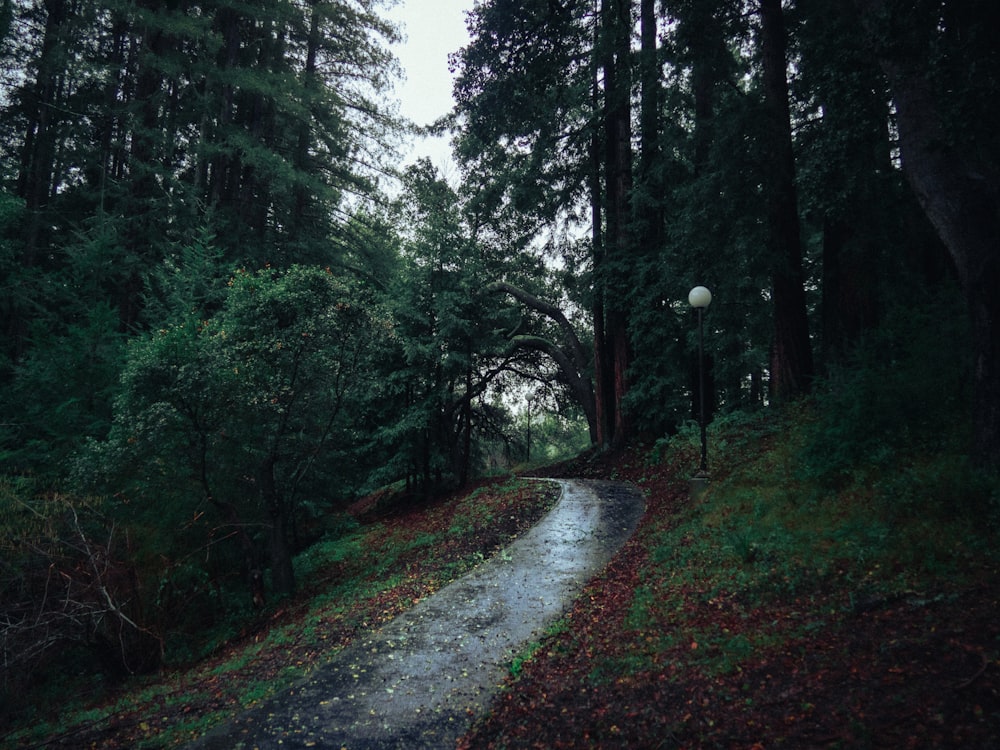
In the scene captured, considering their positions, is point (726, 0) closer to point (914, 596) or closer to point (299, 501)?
point (914, 596)

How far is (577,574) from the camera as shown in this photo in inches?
302

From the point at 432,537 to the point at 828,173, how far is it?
30.7ft

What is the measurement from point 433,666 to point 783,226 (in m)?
9.69

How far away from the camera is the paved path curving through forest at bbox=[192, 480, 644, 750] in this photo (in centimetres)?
454

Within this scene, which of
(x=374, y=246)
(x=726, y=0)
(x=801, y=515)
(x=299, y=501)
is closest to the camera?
(x=801, y=515)

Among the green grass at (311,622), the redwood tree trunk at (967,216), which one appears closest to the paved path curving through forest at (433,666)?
the green grass at (311,622)

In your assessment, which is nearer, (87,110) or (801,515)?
(801,515)

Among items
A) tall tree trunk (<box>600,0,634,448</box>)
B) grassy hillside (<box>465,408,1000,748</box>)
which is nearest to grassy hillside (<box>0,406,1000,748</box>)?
Answer: grassy hillside (<box>465,408,1000,748</box>)

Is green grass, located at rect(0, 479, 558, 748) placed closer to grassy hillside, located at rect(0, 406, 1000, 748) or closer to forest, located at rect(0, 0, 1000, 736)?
grassy hillside, located at rect(0, 406, 1000, 748)

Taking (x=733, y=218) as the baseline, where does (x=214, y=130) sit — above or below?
above

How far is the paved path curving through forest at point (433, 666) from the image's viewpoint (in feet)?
A: 14.9

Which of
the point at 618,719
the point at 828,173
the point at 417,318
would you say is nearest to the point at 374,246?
the point at 417,318

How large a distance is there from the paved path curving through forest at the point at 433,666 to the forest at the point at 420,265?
3944 mm

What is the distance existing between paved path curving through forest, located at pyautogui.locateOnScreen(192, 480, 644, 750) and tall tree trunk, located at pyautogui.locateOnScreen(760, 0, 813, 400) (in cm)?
506
